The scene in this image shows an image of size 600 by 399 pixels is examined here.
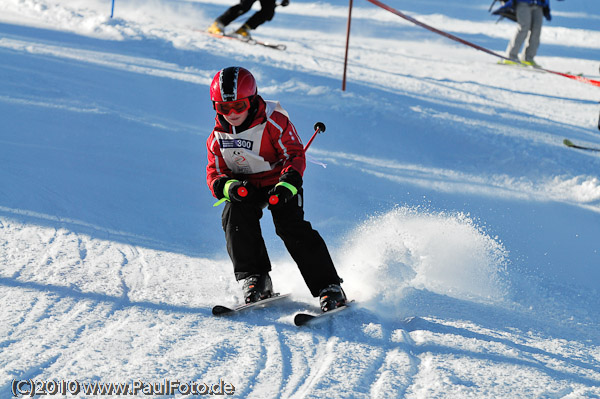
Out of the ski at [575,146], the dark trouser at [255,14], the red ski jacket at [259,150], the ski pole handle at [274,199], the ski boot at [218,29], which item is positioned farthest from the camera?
the ski boot at [218,29]

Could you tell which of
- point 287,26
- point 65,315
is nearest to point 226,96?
point 65,315

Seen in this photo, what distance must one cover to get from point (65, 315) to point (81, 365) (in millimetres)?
591

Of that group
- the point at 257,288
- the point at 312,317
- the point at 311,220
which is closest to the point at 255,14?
the point at 311,220

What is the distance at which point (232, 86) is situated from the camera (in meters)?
3.75

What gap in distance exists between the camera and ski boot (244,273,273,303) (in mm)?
3799

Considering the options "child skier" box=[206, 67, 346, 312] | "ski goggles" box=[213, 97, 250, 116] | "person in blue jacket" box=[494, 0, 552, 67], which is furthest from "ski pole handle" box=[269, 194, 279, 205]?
"person in blue jacket" box=[494, 0, 552, 67]

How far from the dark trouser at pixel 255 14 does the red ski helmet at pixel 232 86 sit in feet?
25.1

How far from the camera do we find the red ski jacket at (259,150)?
3.92m

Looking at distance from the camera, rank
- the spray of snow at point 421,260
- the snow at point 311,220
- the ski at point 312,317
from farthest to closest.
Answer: the spray of snow at point 421,260 → the ski at point 312,317 → the snow at point 311,220

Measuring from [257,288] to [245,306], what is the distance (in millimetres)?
164

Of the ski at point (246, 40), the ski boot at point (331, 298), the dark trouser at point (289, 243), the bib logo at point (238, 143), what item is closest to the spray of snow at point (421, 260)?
the ski boot at point (331, 298)

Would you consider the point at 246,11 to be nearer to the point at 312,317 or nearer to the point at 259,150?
the point at 259,150

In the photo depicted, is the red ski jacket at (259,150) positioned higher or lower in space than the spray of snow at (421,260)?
higher

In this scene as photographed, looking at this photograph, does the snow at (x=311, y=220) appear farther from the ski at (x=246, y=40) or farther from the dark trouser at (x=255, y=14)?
the dark trouser at (x=255, y=14)
